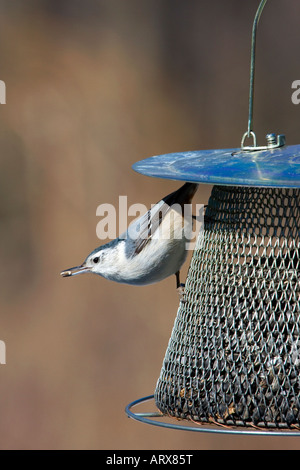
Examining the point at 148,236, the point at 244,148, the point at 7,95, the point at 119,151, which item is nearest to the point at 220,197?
the point at 244,148

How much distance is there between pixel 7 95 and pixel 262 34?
2.32m

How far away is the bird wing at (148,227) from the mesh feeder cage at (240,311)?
42 cm

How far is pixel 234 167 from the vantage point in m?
3.33

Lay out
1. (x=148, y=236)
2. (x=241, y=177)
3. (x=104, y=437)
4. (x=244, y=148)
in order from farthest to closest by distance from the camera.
→ (x=104, y=437)
(x=148, y=236)
(x=244, y=148)
(x=241, y=177)

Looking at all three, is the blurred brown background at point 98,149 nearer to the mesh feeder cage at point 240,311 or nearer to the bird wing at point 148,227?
the bird wing at point 148,227

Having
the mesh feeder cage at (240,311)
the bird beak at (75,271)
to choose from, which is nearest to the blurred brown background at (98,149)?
the bird beak at (75,271)

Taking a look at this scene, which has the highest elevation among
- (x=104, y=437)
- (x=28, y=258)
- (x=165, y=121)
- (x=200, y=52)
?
(x=200, y=52)

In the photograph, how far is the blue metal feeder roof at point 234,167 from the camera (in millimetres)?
3129

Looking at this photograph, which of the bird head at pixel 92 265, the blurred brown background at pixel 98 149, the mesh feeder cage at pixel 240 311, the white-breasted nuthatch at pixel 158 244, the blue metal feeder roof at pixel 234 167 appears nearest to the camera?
the blue metal feeder roof at pixel 234 167

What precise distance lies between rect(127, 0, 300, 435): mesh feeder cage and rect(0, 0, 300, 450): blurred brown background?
3.40 meters

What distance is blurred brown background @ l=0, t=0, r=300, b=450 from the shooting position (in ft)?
24.1

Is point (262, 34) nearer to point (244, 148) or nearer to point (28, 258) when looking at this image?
point (28, 258)

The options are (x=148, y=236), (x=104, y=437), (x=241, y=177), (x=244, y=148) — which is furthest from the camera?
(x=104, y=437)

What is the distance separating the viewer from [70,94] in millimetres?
7652
